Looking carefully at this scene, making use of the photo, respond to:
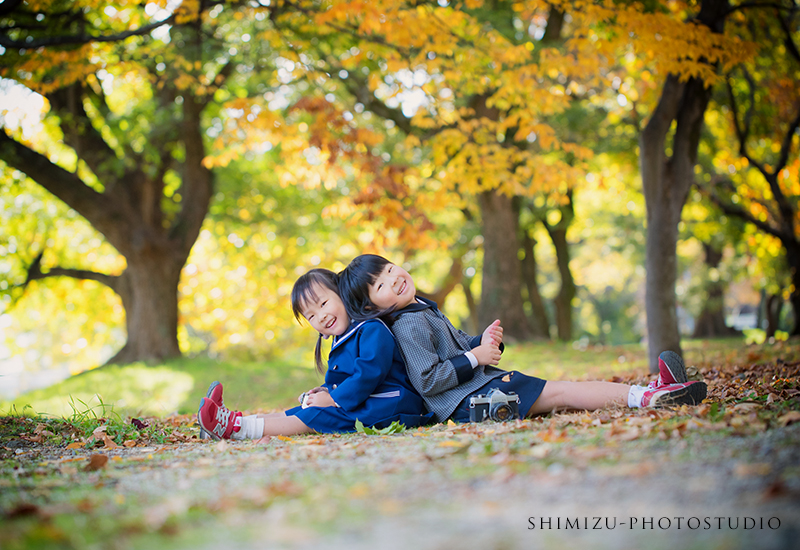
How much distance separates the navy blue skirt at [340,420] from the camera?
3426mm

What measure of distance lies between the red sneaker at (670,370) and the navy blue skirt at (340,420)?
137 cm

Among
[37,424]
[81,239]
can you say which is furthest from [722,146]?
[81,239]

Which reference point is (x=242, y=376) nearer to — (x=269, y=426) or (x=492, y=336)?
(x=269, y=426)

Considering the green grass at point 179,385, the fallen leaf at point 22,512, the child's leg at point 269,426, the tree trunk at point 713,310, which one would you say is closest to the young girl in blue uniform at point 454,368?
the child's leg at point 269,426

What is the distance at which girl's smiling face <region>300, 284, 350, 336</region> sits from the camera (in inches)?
142

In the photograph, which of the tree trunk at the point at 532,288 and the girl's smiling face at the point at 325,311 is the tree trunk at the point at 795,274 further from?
the girl's smiling face at the point at 325,311

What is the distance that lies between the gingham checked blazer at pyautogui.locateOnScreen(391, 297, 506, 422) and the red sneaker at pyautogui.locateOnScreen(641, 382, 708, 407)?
33.5 inches

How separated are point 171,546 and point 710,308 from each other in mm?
17329

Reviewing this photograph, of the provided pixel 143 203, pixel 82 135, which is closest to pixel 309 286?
pixel 82 135

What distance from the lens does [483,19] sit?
8.69 metres

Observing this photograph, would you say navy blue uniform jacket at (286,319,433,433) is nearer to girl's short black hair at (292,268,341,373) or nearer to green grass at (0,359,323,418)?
girl's short black hair at (292,268,341,373)

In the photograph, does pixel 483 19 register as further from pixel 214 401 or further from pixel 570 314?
pixel 570 314

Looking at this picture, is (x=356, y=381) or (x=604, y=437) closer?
(x=604, y=437)

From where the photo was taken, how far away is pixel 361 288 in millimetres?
3576
